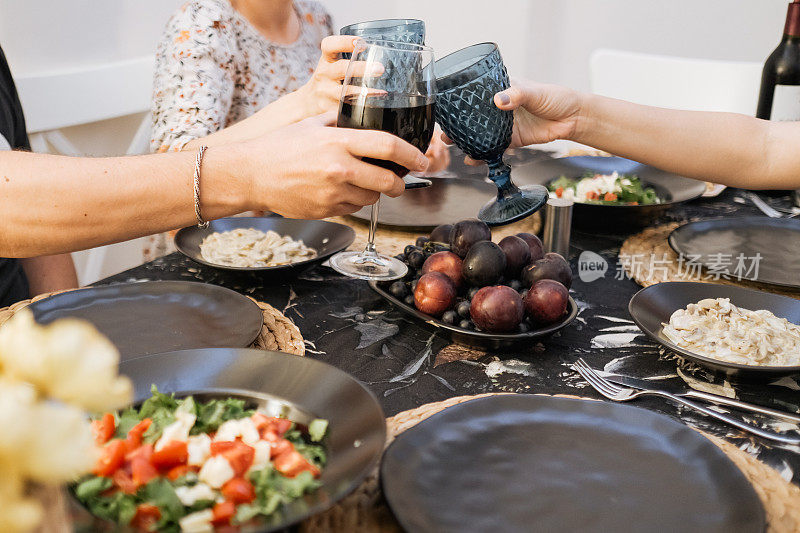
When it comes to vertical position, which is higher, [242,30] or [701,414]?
[242,30]

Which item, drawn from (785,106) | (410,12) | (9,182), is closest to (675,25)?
(410,12)

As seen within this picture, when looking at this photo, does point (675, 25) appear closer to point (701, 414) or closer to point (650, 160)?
point (650, 160)

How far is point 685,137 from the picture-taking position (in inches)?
58.4

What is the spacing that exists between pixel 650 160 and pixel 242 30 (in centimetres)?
126

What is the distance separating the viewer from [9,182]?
1.00m

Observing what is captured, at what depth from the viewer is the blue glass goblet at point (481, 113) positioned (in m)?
1.05

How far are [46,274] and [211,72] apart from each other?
695 mm

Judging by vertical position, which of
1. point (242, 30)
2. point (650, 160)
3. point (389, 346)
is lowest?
point (389, 346)

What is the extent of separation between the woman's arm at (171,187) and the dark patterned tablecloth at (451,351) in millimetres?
163

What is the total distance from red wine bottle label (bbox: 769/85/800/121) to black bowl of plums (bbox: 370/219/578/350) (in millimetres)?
1108

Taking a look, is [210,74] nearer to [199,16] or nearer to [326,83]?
[199,16]

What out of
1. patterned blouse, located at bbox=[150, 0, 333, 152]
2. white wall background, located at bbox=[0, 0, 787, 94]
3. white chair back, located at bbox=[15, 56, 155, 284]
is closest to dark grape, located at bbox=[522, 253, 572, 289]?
patterned blouse, located at bbox=[150, 0, 333, 152]

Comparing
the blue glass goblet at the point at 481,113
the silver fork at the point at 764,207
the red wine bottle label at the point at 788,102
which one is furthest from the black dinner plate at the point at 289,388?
the red wine bottle label at the point at 788,102

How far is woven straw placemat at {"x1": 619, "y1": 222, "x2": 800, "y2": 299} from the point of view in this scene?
Answer: 1.19 m
